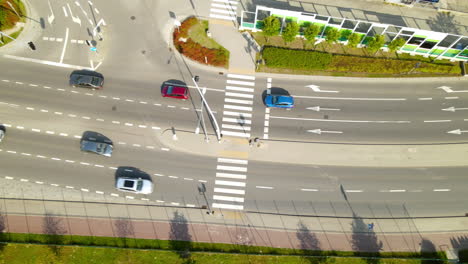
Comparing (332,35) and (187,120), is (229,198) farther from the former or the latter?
(332,35)

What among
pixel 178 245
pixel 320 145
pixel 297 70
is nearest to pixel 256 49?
pixel 297 70

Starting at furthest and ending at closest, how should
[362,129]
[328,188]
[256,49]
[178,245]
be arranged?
[256,49] < [362,129] < [328,188] < [178,245]

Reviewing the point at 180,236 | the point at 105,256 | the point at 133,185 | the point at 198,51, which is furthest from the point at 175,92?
the point at 105,256

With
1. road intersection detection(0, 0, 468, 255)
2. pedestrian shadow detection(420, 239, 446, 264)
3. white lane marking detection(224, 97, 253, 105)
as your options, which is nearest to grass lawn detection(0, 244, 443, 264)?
road intersection detection(0, 0, 468, 255)

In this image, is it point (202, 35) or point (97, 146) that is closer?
point (97, 146)

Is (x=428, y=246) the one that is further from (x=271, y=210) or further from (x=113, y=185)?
(x=113, y=185)

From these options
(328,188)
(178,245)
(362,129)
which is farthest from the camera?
(362,129)
